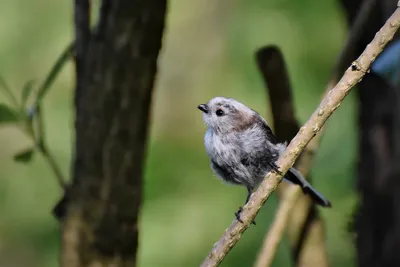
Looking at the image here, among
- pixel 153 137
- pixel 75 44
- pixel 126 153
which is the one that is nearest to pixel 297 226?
pixel 126 153

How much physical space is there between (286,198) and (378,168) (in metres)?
0.81

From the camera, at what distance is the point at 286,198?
2.49m

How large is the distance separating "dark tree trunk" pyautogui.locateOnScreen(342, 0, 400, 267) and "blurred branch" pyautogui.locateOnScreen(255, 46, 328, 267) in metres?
0.41

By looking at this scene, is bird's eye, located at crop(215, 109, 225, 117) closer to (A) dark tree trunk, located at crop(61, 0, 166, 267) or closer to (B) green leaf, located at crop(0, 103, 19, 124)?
(A) dark tree trunk, located at crop(61, 0, 166, 267)

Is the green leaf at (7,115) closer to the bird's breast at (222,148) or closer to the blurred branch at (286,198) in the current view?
the bird's breast at (222,148)

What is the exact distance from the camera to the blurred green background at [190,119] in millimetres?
4109

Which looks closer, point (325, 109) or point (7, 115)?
point (325, 109)

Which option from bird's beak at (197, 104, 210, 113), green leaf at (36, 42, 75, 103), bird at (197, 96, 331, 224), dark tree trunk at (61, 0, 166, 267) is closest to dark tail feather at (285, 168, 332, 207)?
bird at (197, 96, 331, 224)

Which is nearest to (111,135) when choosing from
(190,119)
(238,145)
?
(238,145)

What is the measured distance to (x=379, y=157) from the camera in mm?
3162

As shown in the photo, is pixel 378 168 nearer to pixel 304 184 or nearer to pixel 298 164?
pixel 298 164

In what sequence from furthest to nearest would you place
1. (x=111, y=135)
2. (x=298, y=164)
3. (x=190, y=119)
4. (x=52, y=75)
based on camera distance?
(x=190, y=119) → (x=298, y=164) → (x=52, y=75) → (x=111, y=135)

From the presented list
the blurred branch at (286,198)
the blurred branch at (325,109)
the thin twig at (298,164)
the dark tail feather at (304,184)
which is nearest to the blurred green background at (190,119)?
the blurred branch at (286,198)

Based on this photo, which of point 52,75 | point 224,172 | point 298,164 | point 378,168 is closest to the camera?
point 224,172
